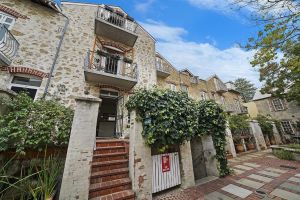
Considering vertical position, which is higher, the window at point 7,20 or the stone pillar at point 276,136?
the window at point 7,20

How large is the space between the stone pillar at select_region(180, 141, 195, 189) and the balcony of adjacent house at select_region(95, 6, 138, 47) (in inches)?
288

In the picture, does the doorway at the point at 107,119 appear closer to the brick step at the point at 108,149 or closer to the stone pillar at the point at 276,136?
the brick step at the point at 108,149

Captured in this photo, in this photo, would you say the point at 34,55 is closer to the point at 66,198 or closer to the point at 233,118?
the point at 66,198

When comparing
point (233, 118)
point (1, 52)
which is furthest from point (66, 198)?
point (233, 118)

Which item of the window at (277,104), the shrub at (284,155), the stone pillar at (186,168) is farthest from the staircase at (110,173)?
the window at (277,104)

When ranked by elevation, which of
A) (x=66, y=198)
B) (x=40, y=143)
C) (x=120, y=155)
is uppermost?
(x=40, y=143)

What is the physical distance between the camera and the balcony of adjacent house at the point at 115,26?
7.59 meters

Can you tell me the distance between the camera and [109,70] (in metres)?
7.51

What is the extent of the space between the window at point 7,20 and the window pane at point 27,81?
2570 mm

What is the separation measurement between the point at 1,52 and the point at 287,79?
1852cm

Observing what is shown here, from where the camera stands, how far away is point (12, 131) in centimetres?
319

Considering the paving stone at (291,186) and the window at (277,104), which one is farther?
the window at (277,104)

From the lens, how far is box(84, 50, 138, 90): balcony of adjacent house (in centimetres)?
645

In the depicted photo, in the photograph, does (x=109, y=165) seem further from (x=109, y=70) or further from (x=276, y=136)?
(x=276, y=136)
